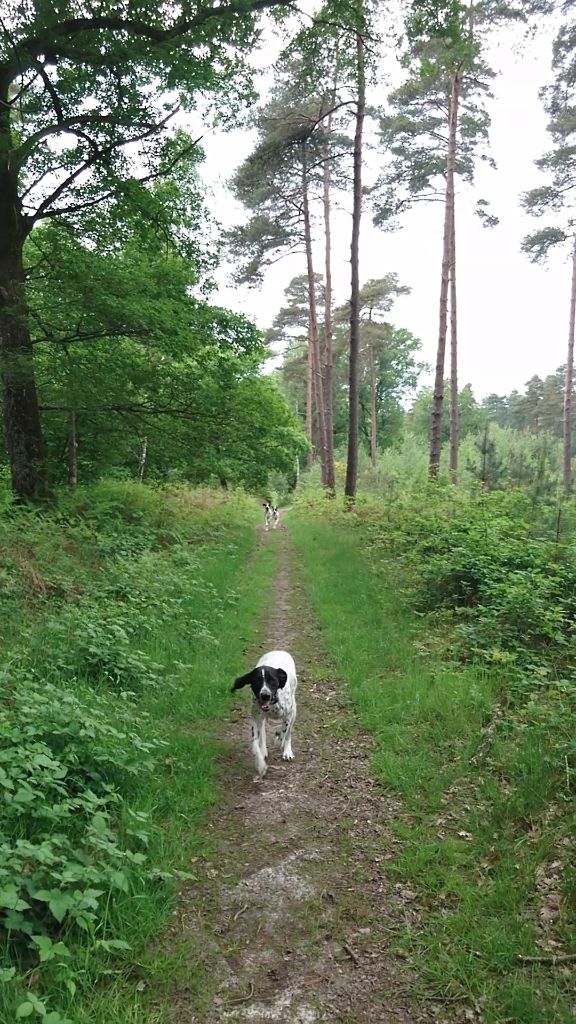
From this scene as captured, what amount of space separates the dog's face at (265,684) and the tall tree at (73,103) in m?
7.22

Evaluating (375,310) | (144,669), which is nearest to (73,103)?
(144,669)

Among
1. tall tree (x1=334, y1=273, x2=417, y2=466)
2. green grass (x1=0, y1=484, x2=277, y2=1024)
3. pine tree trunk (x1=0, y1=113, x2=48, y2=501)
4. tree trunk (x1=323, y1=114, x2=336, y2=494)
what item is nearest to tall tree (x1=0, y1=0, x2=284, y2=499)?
pine tree trunk (x1=0, y1=113, x2=48, y2=501)

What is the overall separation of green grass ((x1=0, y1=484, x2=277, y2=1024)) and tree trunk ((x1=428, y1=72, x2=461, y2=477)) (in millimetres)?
6779

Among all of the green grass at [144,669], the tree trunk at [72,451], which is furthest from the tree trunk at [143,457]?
the tree trunk at [72,451]

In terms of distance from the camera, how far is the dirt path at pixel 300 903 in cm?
257

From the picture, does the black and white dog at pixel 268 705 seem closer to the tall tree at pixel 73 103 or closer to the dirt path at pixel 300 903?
the dirt path at pixel 300 903

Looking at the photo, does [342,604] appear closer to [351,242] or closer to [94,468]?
[94,468]

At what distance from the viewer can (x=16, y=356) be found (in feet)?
30.0

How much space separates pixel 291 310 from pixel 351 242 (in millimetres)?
17402

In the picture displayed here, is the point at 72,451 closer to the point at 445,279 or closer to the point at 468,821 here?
the point at 468,821

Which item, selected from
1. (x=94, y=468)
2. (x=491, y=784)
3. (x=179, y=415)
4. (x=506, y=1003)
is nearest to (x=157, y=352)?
(x=179, y=415)

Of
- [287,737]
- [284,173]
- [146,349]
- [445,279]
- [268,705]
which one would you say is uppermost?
[284,173]

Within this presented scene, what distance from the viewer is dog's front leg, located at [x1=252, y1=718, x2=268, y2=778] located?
4.55 m

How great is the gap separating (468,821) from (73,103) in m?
11.2
